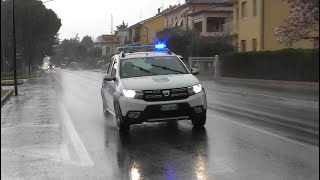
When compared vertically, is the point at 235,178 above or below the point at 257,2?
below

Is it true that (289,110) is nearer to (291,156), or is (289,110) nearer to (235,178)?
(291,156)

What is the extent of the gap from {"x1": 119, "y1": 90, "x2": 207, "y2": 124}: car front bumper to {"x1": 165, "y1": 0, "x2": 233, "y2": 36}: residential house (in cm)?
4626

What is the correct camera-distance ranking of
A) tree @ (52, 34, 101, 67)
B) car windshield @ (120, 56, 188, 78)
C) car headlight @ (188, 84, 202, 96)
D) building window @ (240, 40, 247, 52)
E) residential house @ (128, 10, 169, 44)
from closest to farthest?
car headlight @ (188, 84, 202, 96) < car windshield @ (120, 56, 188, 78) < building window @ (240, 40, 247, 52) < residential house @ (128, 10, 169, 44) < tree @ (52, 34, 101, 67)

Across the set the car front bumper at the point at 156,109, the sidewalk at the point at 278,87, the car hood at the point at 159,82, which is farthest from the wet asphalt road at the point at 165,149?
the sidewalk at the point at 278,87

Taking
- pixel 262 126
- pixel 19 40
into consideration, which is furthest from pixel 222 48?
pixel 262 126

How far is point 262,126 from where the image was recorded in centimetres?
1121

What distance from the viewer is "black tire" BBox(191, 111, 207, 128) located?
1046 centimetres

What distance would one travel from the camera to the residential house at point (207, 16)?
59.7 metres

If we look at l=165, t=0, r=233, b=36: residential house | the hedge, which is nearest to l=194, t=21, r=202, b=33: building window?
l=165, t=0, r=233, b=36: residential house

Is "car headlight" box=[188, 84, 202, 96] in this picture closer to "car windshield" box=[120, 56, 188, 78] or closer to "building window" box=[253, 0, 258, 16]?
"car windshield" box=[120, 56, 188, 78]

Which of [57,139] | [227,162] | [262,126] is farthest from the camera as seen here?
[262,126]

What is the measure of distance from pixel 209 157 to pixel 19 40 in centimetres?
6226

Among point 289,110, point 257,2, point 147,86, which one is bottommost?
point 289,110

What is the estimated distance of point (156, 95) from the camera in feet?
32.5
